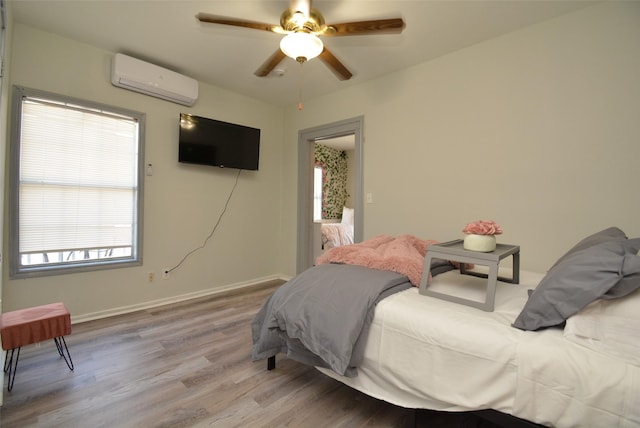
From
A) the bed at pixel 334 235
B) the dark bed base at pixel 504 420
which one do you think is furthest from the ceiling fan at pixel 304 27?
the bed at pixel 334 235

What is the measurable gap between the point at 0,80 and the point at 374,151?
302 centimetres

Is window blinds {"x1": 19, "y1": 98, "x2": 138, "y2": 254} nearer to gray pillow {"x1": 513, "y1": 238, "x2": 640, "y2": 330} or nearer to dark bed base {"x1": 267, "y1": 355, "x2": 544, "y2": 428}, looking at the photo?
dark bed base {"x1": 267, "y1": 355, "x2": 544, "y2": 428}

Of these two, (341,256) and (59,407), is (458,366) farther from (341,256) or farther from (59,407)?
(59,407)

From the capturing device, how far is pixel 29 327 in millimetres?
1697

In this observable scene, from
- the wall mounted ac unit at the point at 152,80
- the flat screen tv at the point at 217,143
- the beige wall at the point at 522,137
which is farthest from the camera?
the flat screen tv at the point at 217,143

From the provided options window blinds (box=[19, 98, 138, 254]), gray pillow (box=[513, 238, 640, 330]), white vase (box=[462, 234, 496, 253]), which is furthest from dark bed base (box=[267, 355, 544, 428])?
window blinds (box=[19, 98, 138, 254])

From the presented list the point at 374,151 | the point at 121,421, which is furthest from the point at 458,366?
the point at 374,151

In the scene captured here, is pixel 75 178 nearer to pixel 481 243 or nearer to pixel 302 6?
pixel 302 6

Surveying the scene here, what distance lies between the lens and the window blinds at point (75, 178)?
2.49m

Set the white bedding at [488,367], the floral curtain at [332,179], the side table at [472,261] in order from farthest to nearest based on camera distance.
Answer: the floral curtain at [332,179] < the side table at [472,261] < the white bedding at [488,367]

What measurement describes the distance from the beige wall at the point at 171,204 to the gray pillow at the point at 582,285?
131 inches

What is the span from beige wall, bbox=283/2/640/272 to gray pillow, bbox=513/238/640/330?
118 centimetres

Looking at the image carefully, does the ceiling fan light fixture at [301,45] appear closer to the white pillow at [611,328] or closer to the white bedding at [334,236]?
the white pillow at [611,328]

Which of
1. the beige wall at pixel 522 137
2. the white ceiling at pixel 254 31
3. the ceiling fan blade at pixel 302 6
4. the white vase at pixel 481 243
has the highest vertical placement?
the white ceiling at pixel 254 31
